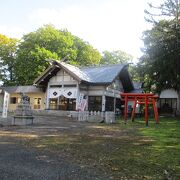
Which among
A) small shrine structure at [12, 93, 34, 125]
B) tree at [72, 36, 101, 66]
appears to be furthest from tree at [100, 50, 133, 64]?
small shrine structure at [12, 93, 34, 125]

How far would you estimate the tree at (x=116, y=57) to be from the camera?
7081 cm

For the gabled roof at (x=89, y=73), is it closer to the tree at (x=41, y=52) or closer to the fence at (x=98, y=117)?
the fence at (x=98, y=117)

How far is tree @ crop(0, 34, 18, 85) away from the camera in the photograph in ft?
184

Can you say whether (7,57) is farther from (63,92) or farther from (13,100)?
(63,92)

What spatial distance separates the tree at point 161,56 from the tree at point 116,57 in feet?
97.6

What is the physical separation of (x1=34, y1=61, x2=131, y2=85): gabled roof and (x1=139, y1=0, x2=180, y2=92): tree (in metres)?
3.62

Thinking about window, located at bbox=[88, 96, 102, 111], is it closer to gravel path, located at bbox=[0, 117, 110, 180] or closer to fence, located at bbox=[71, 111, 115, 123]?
fence, located at bbox=[71, 111, 115, 123]

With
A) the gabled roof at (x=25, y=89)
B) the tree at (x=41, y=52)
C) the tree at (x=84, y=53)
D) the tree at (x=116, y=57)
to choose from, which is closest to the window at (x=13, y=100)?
the gabled roof at (x=25, y=89)

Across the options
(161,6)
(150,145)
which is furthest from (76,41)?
(150,145)

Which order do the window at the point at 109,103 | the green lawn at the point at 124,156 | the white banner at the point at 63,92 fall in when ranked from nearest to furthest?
the green lawn at the point at 124,156 → the white banner at the point at 63,92 → the window at the point at 109,103

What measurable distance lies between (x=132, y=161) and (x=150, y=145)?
3.39 metres

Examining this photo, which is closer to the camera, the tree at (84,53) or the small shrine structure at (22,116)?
the small shrine structure at (22,116)

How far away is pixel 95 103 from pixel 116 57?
3575 centimetres

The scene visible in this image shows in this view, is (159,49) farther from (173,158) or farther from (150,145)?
(173,158)
